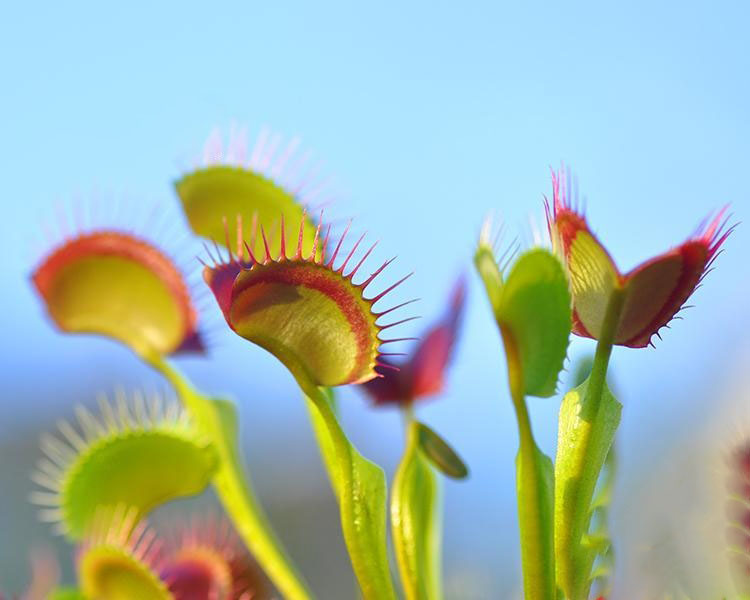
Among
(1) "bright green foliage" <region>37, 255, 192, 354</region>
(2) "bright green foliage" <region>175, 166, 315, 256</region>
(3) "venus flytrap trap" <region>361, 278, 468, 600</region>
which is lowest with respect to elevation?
(3) "venus flytrap trap" <region>361, 278, 468, 600</region>

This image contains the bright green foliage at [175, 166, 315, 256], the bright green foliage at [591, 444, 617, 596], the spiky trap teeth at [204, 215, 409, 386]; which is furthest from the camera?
the bright green foliage at [175, 166, 315, 256]

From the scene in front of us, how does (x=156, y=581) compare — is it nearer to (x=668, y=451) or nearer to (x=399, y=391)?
(x=399, y=391)

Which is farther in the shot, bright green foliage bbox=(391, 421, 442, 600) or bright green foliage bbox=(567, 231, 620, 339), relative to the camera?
bright green foliage bbox=(391, 421, 442, 600)

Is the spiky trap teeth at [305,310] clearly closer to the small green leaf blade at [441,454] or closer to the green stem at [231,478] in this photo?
the small green leaf blade at [441,454]

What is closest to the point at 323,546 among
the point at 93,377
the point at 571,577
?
the point at 93,377

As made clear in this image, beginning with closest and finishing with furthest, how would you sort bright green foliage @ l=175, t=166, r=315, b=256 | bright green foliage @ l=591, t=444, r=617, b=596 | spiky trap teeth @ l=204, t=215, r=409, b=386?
1. spiky trap teeth @ l=204, t=215, r=409, b=386
2. bright green foliage @ l=591, t=444, r=617, b=596
3. bright green foliage @ l=175, t=166, r=315, b=256

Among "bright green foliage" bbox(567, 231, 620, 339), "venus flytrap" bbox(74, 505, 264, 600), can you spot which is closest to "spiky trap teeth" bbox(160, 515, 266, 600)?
"venus flytrap" bbox(74, 505, 264, 600)

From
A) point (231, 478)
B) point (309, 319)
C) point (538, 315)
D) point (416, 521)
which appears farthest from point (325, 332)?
point (231, 478)

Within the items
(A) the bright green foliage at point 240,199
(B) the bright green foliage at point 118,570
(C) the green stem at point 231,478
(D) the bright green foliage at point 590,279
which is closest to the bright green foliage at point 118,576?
(B) the bright green foliage at point 118,570

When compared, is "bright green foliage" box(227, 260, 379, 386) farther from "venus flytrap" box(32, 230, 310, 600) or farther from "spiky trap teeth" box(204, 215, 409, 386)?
"venus flytrap" box(32, 230, 310, 600)
